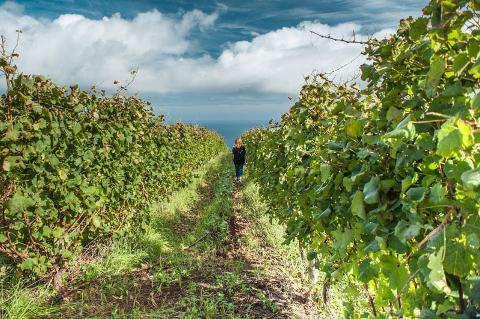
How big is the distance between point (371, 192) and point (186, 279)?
4.64 meters

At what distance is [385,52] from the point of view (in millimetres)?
2395

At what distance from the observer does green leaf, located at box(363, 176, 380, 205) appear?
6.17 feet

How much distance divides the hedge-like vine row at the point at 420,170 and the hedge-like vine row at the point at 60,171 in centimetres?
362

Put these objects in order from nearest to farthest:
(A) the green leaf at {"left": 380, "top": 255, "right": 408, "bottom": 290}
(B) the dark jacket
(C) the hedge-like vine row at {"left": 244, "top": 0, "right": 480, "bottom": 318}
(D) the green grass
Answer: (C) the hedge-like vine row at {"left": 244, "top": 0, "right": 480, "bottom": 318} → (A) the green leaf at {"left": 380, "top": 255, "right": 408, "bottom": 290} → (D) the green grass → (B) the dark jacket

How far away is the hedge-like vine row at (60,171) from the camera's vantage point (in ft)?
15.8

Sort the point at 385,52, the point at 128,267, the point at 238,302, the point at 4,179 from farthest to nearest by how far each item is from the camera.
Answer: the point at 128,267, the point at 238,302, the point at 4,179, the point at 385,52

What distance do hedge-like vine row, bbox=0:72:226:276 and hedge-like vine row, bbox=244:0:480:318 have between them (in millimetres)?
3619

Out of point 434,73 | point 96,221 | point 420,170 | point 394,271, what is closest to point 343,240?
point 394,271

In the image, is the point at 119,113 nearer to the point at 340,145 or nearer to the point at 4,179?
the point at 4,179

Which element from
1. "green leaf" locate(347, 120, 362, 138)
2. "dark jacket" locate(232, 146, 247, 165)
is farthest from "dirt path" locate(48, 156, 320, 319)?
"dark jacket" locate(232, 146, 247, 165)

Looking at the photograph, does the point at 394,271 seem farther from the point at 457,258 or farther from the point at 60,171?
the point at 60,171

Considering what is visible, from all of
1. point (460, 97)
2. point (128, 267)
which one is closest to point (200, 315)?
point (128, 267)

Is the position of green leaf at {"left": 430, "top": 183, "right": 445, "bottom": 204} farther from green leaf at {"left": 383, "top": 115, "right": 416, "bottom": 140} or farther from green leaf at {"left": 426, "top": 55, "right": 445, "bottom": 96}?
green leaf at {"left": 426, "top": 55, "right": 445, "bottom": 96}

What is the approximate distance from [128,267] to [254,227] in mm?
3593
